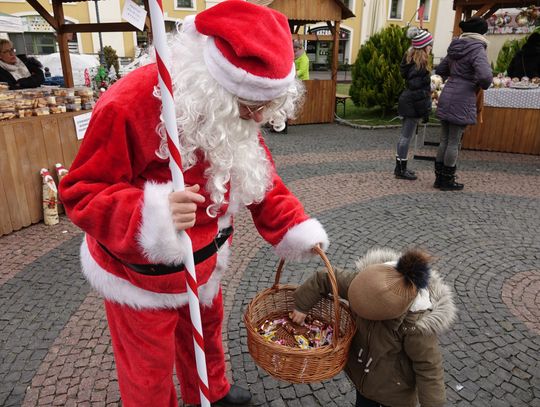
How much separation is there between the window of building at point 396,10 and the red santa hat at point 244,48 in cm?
3739

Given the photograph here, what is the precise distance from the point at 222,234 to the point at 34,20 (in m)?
28.2

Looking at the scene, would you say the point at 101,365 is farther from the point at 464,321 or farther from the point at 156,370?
the point at 464,321

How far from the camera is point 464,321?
3.07 metres

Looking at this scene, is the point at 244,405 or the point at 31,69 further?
the point at 31,69

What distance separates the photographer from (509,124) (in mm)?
7789

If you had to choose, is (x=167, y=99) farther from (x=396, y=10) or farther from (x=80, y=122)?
(x=396, y=10)

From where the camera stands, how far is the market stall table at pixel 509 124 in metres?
7.54

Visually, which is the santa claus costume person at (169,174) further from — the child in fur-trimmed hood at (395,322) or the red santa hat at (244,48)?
the child in fur-trimmed hood at (395,322)

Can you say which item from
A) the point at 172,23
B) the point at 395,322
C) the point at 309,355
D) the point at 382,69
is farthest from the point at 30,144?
the point at 172,23

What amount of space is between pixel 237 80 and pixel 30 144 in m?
3.92

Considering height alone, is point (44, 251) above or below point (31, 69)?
below

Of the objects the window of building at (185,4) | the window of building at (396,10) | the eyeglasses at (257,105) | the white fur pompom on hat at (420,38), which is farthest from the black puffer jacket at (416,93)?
the window of building at (396,10)

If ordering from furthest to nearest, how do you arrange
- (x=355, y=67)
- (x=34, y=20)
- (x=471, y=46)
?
(x=34, y=20) → (x=355, y=67) → (x=471, y=46)

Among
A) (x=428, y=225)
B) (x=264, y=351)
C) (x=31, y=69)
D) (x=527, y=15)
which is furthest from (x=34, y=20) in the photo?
(x=264, y=351)
